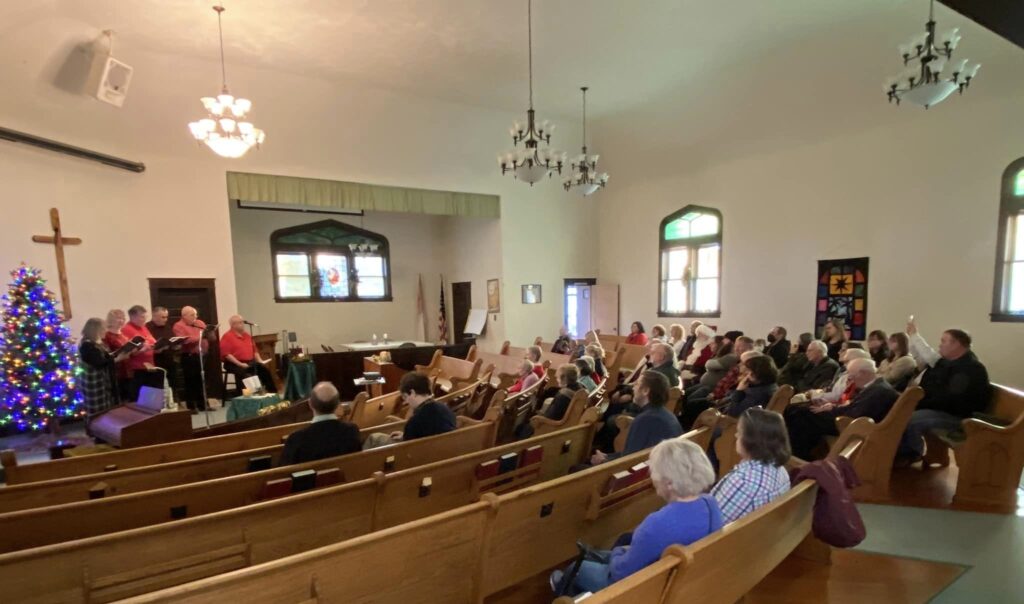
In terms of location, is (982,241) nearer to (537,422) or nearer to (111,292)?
(537,422)

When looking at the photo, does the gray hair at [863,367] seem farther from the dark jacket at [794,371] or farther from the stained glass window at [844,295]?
the stained glass window at [844,295]

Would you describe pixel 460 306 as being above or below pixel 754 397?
above

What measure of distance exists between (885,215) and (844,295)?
1.16 meters

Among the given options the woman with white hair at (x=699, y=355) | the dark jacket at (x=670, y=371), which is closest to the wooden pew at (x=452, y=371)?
the dark jacket at (x=670, y=371)

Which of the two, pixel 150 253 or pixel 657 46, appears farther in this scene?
pixel 150 253

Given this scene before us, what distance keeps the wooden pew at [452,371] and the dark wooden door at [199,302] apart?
9.56 feet

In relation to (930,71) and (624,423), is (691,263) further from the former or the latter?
(624,423)

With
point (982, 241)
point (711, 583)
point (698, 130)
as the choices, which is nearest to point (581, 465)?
point (711, 583)

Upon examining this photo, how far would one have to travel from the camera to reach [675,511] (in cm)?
147

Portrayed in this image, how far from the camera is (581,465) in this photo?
2914 mm

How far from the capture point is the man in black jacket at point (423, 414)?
113 inches

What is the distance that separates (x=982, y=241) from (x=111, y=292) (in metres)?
10.5

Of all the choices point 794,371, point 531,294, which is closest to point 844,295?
point 794,371

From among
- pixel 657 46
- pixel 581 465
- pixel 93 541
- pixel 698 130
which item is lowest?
pixel 581 465
